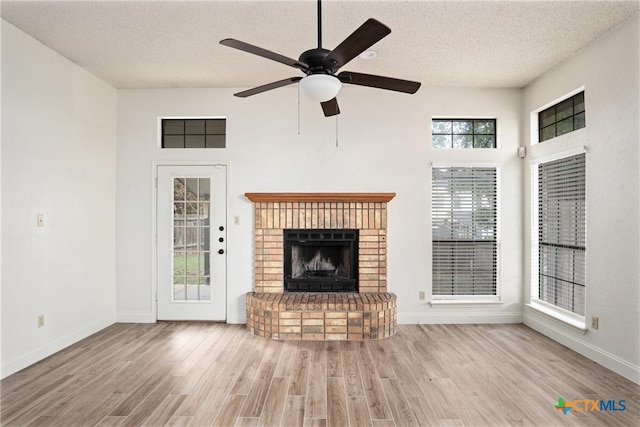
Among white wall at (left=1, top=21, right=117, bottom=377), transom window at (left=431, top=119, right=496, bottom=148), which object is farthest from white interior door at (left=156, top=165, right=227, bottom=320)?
transom window at (left=431, top=119, right=496, bottom=148)

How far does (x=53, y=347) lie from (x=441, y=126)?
15.7 feet

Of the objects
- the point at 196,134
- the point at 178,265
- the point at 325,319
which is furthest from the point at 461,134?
the point at 178,265

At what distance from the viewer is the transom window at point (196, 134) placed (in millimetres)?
4180

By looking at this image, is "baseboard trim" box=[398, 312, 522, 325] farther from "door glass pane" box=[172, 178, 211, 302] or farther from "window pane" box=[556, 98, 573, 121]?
"door glass pane" box=[172, 178, 211, 302]

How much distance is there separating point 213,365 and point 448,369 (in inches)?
79.0

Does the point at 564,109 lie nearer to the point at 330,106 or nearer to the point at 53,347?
the point at 330,106

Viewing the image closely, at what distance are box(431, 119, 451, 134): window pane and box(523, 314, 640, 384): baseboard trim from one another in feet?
7.96

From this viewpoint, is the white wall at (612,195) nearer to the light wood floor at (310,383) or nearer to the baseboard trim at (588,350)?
the baseboard trim at (588,350)

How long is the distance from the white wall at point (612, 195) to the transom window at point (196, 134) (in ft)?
12.6

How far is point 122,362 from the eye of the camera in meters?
2.99

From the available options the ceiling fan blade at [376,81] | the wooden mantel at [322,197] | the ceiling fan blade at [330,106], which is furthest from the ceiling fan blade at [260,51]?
the wooden mantel at [322,197]

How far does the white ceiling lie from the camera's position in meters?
2.55

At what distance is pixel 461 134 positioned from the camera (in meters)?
4.21

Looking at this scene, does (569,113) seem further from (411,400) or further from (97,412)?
(97,412)
